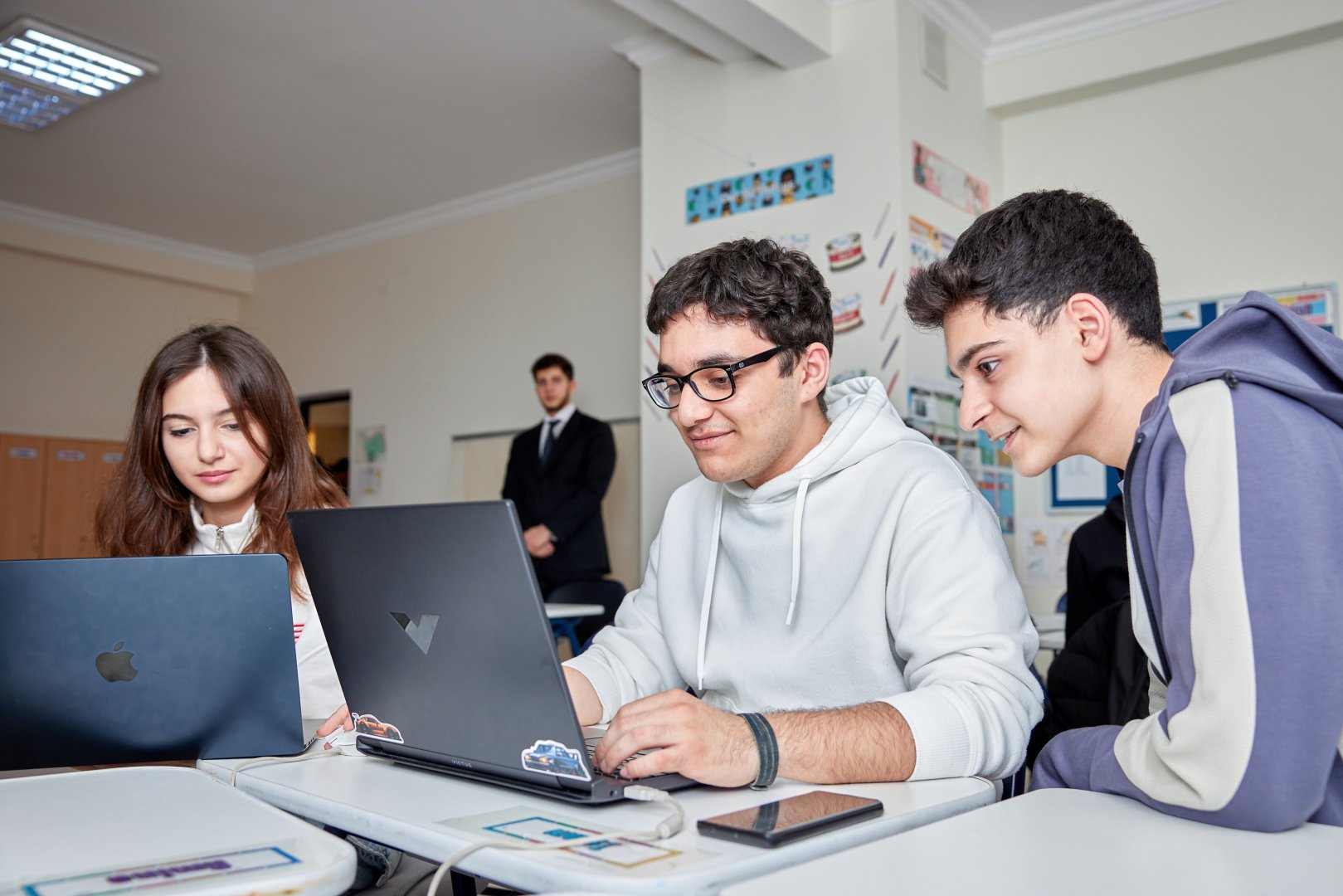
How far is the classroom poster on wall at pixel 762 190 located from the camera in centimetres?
380

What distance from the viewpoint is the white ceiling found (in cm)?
407

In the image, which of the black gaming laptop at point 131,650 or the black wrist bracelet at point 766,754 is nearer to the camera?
the black wrist bracelet at point 766,754

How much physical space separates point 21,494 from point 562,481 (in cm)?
366

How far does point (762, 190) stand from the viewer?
12.9ft

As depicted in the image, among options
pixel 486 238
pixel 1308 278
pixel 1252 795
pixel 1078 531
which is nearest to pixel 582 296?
pixel 486 238

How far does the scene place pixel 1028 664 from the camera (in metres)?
1.25

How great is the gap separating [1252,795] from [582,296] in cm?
496

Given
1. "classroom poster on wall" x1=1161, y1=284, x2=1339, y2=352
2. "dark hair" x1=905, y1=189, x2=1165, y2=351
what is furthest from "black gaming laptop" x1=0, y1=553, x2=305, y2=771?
"classroom poster on wall" x1=1161, y1=284, x2=1339, y2=352

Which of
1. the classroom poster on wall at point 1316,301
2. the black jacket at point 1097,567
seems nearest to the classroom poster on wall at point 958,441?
the classroom poster on wall at point 1316,301

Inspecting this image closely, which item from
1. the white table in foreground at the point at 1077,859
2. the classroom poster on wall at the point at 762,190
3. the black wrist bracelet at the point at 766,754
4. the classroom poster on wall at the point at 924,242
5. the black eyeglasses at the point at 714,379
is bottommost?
the white table in foreground at the point at 1077,859

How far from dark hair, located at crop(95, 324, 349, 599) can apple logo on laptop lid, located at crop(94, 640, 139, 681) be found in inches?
22.4

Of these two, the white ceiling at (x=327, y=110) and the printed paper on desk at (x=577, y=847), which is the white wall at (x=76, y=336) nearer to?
the white ceiling at (x=327, y=110)

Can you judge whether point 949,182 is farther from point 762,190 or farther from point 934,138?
point 762,190

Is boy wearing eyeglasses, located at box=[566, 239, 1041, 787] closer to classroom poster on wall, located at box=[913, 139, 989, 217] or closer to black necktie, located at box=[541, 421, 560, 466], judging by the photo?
classroom poster on wall, located at box=[913, 139, 989, 217]
